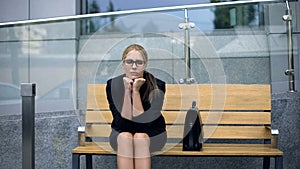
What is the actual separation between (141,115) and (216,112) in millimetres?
699

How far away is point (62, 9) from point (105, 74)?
45.2 inches

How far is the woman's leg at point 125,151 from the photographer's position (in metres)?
2.81

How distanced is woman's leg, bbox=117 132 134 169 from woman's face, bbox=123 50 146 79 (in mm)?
359

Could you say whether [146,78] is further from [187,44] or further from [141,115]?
[187,44]

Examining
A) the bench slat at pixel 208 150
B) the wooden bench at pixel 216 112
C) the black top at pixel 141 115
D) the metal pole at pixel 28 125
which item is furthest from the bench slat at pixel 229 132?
the metal pole at pixel 28 125

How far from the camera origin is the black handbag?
296 cm

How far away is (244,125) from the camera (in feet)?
11.2

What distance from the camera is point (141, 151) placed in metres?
2.82

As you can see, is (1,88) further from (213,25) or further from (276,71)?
(276,71)

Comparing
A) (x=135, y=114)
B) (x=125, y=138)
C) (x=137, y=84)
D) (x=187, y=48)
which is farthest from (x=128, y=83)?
(x=187, y=48)

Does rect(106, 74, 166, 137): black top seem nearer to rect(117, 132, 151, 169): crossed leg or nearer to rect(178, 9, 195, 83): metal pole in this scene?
rect(117, 132, 151, 169): crossed leg

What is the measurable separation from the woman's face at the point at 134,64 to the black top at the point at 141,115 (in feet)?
0.25

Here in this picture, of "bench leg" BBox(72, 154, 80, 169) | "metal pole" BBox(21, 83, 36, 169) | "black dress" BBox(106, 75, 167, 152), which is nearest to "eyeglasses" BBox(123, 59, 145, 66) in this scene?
"black dress" BBox(106, 75, 167, 152)

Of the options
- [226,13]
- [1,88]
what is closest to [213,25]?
[226,13]
